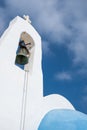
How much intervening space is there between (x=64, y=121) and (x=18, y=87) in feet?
4.36

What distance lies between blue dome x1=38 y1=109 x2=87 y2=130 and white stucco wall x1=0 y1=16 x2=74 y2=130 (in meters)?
0.16

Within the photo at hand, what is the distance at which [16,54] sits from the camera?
8.28 metres

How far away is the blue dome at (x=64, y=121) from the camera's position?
25.2 feet

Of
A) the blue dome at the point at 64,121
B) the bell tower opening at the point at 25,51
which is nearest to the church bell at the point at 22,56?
the bell tower opening at the point at 25,51

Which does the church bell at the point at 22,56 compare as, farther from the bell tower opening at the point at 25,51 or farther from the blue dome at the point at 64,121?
the blue dome at the point at 64,121

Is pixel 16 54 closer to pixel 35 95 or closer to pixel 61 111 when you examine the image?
pixel 35 95

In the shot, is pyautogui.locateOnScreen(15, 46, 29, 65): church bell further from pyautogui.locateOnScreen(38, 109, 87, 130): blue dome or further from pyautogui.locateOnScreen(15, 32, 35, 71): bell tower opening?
pyautogui.locateOnScreen(38, 109, 87, 130): blue dome

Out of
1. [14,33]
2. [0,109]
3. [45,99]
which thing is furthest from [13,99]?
[14,33]

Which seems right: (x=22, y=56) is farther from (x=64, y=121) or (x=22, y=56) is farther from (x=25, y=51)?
(x=64, y=121)

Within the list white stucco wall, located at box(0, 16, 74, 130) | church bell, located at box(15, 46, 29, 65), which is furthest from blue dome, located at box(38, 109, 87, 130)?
church bell, located at box(15, 46, 29, 65)

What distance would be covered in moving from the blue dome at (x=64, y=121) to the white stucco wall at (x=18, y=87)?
0.52ft

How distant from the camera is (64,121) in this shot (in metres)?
7.82

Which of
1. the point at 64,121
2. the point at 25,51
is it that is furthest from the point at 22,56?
the point at 64,121

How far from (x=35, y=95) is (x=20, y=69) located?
0.73m
